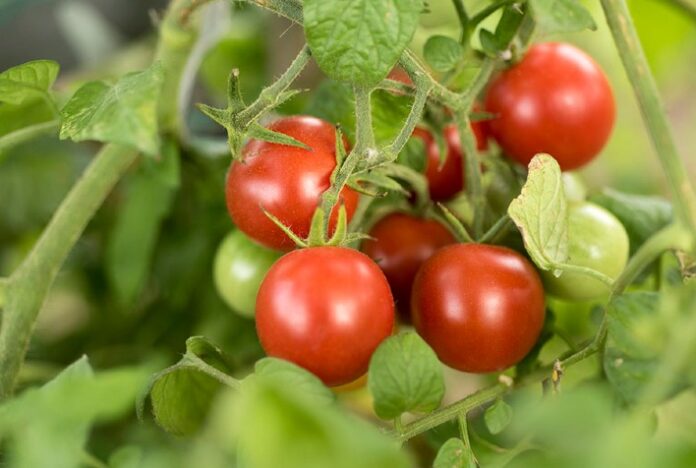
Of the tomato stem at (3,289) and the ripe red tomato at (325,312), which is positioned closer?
the ripe red tomato at (325,312)

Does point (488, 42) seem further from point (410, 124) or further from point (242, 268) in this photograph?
point (242, 268)

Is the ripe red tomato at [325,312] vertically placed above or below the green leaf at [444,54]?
below

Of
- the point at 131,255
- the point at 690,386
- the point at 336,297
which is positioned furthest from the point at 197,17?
the point at 690,386

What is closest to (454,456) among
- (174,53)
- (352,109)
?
(352,109)

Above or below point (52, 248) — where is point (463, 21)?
above

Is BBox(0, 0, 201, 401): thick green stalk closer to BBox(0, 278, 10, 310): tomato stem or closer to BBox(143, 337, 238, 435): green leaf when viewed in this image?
BBox(0, 278, 10, 310): tomato stem

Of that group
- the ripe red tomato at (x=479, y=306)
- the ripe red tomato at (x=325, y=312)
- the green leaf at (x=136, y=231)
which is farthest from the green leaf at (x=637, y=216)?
the green leaf at (x=136, y=231)

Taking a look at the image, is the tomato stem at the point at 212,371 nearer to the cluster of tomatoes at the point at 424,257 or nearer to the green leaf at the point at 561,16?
the cluster of tomatoes at the point at 424,257
